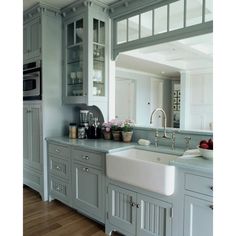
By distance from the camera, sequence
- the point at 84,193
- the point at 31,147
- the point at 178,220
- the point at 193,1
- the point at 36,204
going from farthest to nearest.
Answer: the point at 31,147 → the point at 36,204 → the point at 84,193 → the point at 193,1 → the point at 178,220

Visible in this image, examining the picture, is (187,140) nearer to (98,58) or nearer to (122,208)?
(122,208)

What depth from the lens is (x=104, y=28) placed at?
116 inches

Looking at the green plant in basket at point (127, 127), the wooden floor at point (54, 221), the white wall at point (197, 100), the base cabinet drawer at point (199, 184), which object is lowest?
the wooden floor at point (54, 221)

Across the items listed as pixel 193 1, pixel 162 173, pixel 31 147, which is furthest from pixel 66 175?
pixel 193 1

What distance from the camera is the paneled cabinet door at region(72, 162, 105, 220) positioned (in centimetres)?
234

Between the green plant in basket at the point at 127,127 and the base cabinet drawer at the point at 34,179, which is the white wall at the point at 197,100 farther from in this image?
the base cabinet drawer at the point at 34,179

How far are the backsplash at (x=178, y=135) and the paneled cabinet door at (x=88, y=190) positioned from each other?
701 millimetres

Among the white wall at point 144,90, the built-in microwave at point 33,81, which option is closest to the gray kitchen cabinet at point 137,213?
the built-in microwave at point 33,81

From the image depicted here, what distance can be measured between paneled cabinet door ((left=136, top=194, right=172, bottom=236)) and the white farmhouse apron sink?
0.14 metres

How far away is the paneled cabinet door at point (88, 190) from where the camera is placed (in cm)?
234

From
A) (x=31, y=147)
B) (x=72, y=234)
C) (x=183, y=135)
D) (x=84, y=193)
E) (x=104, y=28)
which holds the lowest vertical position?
(x=72, y=234)

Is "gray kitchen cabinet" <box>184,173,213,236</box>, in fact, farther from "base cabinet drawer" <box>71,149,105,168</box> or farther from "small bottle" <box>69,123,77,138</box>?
"small bottle" <box>69,123,77,138</box>
